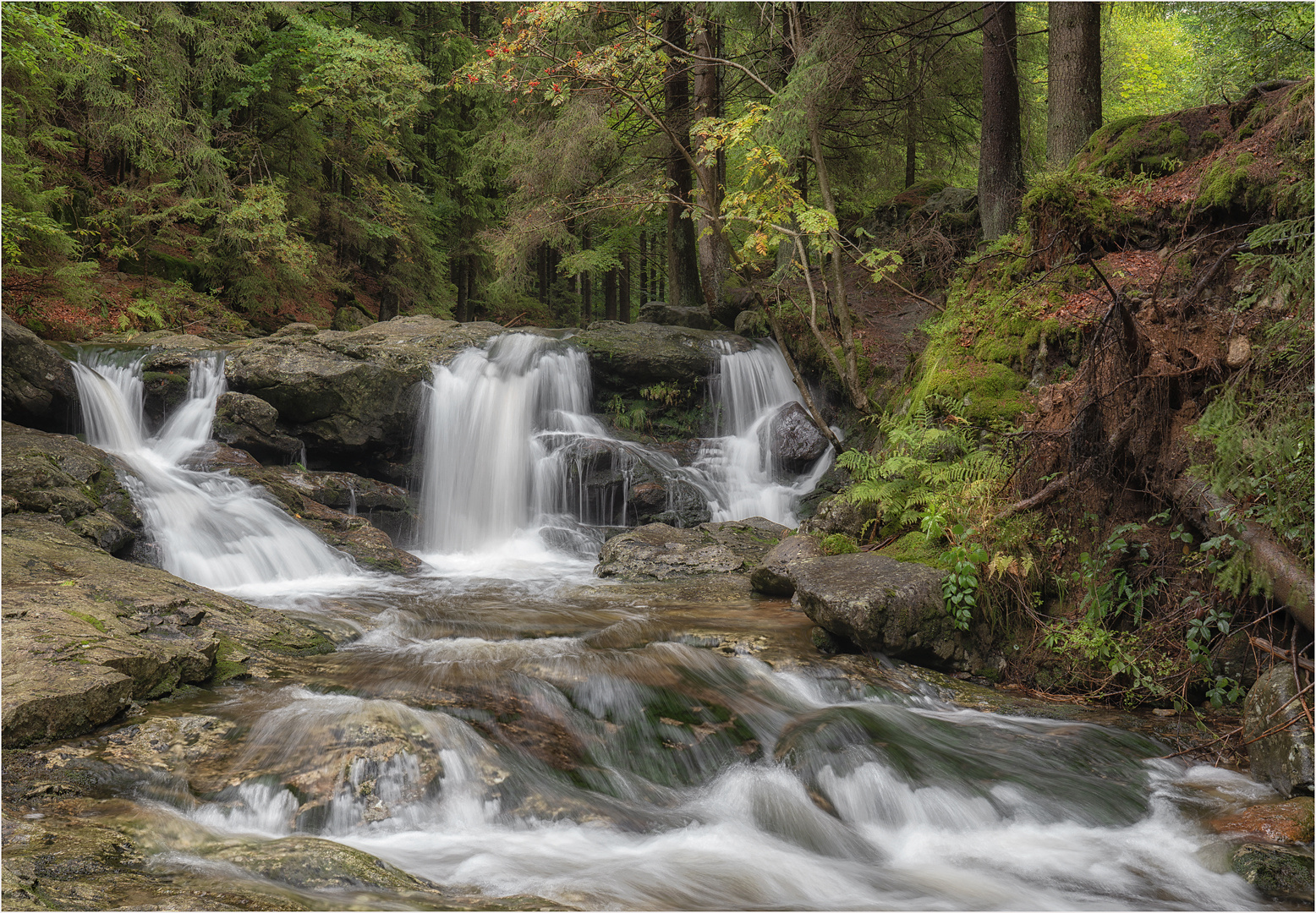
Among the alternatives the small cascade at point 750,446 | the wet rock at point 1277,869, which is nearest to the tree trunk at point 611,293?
the small cascade at point 750,446

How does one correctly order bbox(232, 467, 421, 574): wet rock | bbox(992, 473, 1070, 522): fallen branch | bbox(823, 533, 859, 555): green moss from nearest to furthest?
bbox(992, 473, 1070, 522): fallen branch
bbox(823, 533, 859, 555): green moss
bbox(232, 467, 421, 574): wet rock

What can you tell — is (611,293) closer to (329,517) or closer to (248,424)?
(248,424)

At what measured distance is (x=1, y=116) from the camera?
1274 centimetres

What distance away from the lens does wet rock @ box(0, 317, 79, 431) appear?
31.6 feet

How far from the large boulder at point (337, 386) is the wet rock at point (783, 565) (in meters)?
7.11

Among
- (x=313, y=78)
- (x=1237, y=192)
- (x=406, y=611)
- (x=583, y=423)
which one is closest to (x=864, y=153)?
(x=583, y=423)

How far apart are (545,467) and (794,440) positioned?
4.27 meters

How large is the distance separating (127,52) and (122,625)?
12.6 meters

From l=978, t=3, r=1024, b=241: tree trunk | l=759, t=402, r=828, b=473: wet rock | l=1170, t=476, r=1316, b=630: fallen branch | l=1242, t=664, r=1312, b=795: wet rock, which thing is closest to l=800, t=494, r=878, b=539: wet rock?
l=1170, t=476, r=1316, b=630: fallen branch

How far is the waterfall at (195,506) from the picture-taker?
28.8ft

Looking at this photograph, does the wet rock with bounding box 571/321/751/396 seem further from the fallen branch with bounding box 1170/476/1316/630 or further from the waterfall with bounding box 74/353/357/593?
the fallen branch with bounding box 1170/476/1316/630

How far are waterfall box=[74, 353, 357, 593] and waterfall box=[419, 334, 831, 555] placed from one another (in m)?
2.80

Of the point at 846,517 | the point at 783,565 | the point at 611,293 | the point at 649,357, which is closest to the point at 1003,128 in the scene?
the point at 846,517

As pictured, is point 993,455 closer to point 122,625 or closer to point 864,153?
point 122,625
